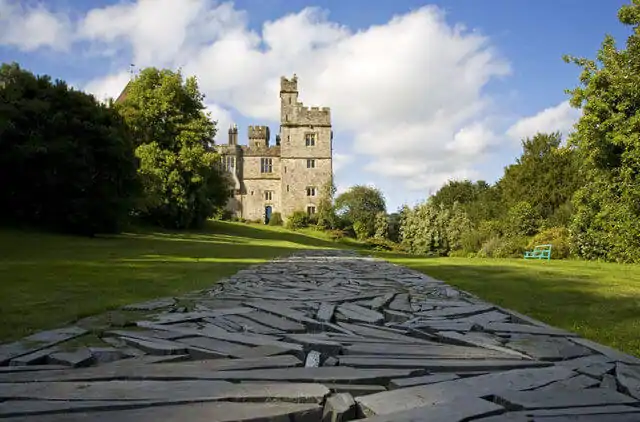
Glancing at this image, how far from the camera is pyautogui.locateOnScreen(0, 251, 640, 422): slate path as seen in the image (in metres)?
1.99

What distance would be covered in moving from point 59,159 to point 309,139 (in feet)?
109

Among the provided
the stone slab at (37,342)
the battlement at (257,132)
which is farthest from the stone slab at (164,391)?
the battlement at (257,132)

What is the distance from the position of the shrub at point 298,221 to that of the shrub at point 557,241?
78.0 feet

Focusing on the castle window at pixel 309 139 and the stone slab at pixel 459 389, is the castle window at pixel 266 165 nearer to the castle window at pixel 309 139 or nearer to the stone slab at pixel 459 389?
the castle window at pixel 309 139

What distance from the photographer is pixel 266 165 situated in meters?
55.2

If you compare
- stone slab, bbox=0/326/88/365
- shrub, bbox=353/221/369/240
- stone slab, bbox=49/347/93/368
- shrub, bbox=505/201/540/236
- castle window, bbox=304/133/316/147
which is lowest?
stone slab, bbox=0/326/88/365

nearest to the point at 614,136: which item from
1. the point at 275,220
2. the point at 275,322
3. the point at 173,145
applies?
the point at 275,322

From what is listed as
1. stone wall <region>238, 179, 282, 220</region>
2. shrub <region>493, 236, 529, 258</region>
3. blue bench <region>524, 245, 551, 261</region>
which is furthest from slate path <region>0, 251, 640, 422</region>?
stone wall <region>238, 179, 282, 220</region>

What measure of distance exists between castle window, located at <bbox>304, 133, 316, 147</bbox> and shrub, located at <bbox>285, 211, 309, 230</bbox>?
9074 mm

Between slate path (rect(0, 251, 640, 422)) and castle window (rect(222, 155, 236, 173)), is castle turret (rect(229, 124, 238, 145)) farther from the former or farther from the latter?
slate path (rect(0, 251, 640, 422))

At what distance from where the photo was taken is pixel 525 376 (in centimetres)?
246

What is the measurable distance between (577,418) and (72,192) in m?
20.7

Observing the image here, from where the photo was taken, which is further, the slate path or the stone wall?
the stone wall

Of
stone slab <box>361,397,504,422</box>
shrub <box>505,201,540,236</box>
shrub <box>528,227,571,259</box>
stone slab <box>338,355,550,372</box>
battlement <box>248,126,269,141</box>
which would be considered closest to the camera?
stone slab <box>361,397,504,422</box>
